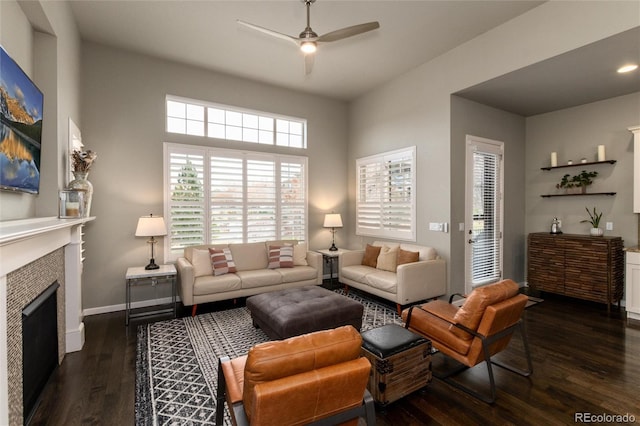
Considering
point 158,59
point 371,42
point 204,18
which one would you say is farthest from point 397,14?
point 158,59

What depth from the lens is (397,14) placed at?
3.54 meters

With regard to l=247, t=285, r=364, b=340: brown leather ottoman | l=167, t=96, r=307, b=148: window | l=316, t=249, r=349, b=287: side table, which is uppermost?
l=167, t=96, r=307, b=148: window

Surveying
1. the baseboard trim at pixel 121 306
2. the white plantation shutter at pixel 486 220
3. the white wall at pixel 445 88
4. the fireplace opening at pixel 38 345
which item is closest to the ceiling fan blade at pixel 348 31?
the white wall at pixel 445 88

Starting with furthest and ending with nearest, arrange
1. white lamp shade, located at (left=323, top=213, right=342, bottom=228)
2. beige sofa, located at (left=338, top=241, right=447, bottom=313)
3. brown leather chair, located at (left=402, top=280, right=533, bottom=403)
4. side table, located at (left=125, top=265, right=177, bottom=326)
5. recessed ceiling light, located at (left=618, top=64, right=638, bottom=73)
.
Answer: white lamp shade, located at (left=323, top=213, right=342, bottom=228) → beige sofa, located at (left=338, top=241, right=447, bottom=313) → side table, located at (left=125, top=265, right=177, bottom=326) → recessed ceiling light, located at (left=618, top=64, right=638, bottom=73) → brown leather chair, located at (left=402, top=280, right=533, bottom=403)

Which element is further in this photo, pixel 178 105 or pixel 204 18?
pixel 178 105

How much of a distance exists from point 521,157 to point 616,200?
1.51 meters

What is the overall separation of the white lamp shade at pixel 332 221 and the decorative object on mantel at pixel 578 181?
A: 3.84 meters

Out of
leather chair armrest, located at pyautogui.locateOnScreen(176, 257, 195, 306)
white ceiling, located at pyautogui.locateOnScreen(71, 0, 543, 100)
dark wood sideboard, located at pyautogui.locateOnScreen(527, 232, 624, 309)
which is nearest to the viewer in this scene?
white ceiling, located at pyautogui.locateOnScreen(71, 0, 543, 100)

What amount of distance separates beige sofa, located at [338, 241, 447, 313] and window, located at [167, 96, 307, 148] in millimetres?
2779

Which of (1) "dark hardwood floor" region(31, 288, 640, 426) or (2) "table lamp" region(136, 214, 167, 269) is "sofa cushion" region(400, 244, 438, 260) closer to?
(1) "dark hardwood floor" region(31, 288, 640, 426)

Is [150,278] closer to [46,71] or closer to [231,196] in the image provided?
[231,196]

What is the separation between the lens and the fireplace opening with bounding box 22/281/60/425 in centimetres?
206

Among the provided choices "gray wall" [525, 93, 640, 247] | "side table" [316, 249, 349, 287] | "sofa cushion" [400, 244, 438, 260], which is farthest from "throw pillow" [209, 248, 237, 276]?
"gray wall" [525, 93, 640, 247]

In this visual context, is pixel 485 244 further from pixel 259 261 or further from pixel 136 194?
pixel 136 194
